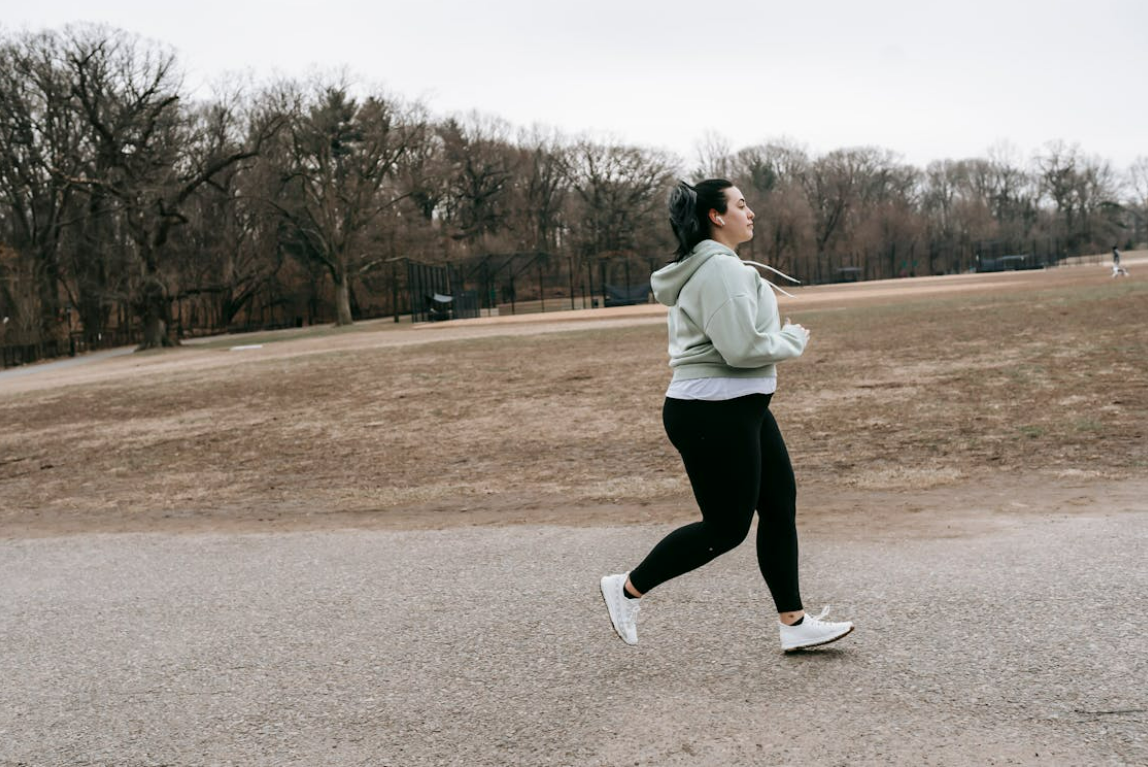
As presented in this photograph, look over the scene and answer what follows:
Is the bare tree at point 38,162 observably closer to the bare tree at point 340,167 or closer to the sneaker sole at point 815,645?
the bare tree at point 340,167

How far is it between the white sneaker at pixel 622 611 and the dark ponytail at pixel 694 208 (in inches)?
52.1

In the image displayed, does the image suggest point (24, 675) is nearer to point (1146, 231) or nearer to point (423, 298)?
point (423, 298)

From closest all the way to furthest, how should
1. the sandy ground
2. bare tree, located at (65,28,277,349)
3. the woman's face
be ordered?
the sandy ground, the woman's face, bare tree, located at (65,28,277,349)

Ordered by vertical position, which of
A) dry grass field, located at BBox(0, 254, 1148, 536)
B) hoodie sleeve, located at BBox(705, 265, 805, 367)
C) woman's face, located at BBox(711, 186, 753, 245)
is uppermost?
woman's face, located at BBox(711, 186, 753, 245)

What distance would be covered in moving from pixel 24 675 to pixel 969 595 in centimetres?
396

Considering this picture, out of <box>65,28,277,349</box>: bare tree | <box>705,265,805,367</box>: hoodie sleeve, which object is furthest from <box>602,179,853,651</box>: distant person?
<box>65,28,277,349</box>: bare tree

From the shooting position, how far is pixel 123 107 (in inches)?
1486

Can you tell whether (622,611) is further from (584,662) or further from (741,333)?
(741,333)

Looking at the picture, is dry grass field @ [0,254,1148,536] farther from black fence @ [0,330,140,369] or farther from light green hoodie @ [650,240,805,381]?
black fence @ [0,330,140,369]

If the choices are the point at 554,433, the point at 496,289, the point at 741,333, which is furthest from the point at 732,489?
the point at 496,289

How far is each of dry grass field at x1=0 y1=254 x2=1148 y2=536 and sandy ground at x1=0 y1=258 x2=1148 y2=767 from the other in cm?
6

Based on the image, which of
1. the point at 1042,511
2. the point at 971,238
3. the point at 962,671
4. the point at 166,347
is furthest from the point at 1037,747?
the point at 971,238

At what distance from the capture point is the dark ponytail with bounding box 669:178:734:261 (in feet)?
12.9

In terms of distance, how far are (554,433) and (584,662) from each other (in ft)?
24.4
